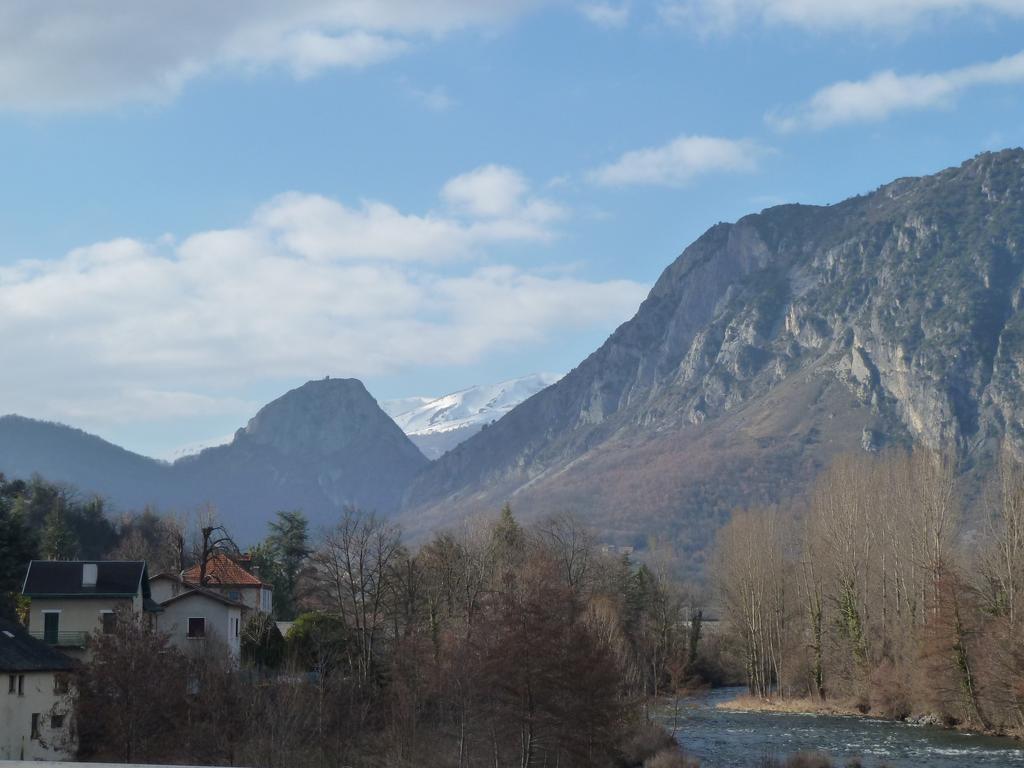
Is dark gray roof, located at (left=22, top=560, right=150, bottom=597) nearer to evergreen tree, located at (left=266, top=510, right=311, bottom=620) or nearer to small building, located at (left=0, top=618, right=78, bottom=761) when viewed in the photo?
small building, located at (left=0, top=618, right=78, bottom=761)

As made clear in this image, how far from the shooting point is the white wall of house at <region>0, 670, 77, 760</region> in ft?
154

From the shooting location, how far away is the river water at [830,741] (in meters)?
57.5

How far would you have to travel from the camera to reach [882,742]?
65.8m

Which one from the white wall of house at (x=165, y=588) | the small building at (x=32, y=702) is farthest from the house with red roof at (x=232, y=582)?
the small building at (x=32, y=702)

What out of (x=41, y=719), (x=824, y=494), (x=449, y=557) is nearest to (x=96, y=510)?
(x=449, y=557)

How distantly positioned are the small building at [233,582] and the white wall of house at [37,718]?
106 feet

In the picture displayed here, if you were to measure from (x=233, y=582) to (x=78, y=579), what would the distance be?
70.7ft

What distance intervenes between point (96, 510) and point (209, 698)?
79466 mm

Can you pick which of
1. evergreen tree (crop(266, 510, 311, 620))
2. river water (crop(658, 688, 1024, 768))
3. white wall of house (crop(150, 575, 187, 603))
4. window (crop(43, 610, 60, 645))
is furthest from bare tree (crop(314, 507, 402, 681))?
evergreen tree (crop(266, 510, 311, 620))

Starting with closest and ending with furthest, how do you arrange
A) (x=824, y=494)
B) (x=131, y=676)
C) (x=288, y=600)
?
(x=131, y=676) → (x=288, y=600) → (x=824, y=494)

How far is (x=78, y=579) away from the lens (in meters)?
63.3

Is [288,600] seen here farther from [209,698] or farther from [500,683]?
[500,683]

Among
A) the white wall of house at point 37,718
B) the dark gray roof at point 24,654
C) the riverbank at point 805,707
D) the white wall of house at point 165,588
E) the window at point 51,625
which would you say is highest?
the white wall of house at point 165,588

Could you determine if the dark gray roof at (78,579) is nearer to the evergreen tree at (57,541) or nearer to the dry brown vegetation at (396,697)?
the dry brown vegetation at (396,697)
